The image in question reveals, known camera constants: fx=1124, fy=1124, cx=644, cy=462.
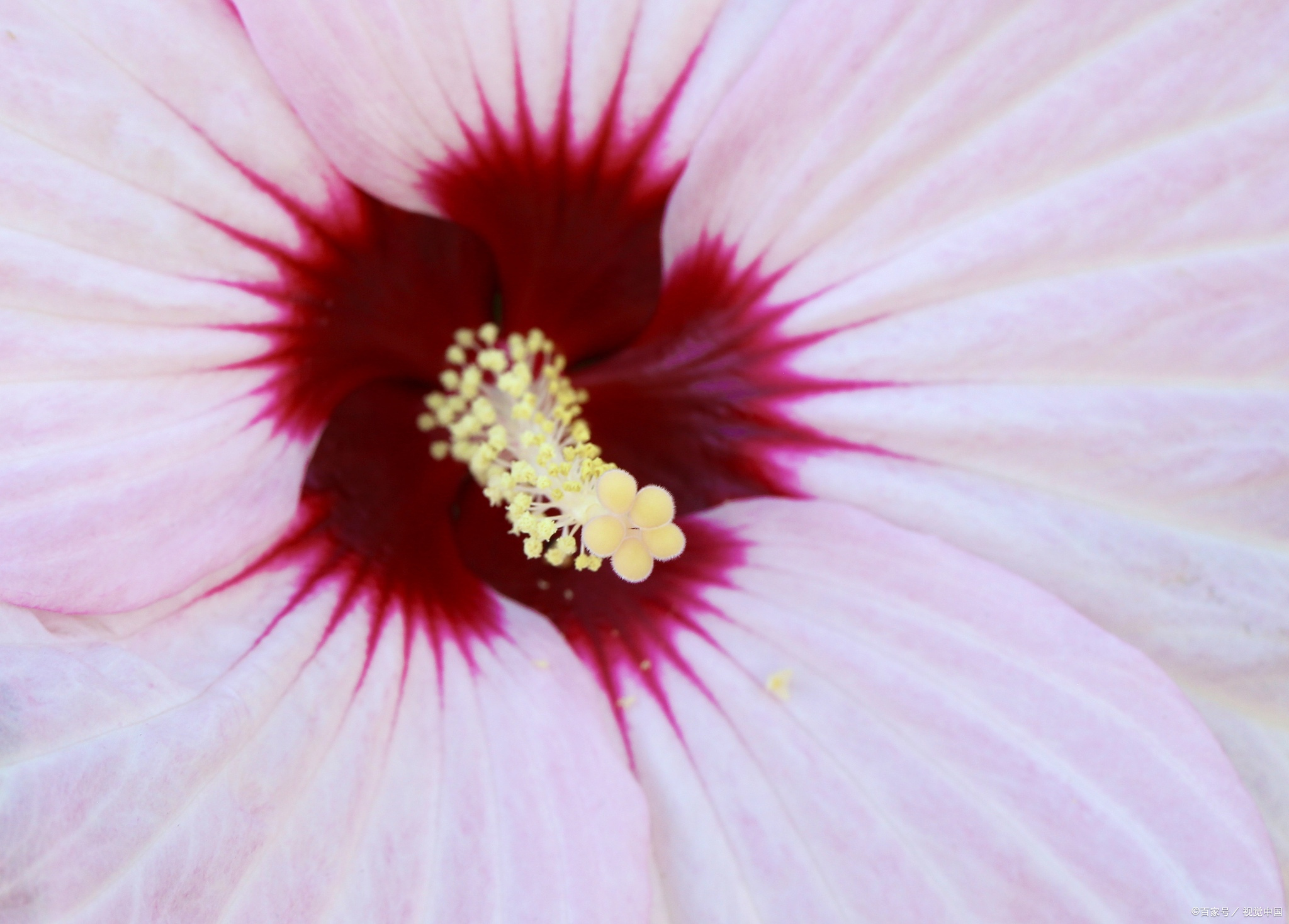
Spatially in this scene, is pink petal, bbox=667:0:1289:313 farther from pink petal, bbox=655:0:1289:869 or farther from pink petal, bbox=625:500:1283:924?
pink petal, bbox=625:500:1283:924

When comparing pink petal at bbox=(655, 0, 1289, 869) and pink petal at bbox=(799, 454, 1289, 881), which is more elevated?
pink petal at bbox=(655, 0, 1289, 869)

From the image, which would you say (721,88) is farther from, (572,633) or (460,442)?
(572,633)

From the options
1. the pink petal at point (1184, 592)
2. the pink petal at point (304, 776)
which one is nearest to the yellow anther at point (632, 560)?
the pink petal at point (304, 776)

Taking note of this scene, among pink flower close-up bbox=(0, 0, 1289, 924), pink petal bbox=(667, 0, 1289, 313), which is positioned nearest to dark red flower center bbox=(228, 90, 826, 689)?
pink flower close-up bbox=(0, 0, 1289, 924)

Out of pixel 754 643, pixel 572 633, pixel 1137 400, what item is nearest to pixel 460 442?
pixel 572 633

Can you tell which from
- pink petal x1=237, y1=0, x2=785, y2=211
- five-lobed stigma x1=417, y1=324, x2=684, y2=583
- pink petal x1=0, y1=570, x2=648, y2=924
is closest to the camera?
pink petal x1=0, y1=570, x2=648, y2=924

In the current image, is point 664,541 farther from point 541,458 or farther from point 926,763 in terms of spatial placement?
point 926,763

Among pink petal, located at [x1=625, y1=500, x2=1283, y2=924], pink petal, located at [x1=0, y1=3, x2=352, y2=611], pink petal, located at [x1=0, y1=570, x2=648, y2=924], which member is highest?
pink petal, located at [x1=0, y1=3, x2=352, y2=611]
